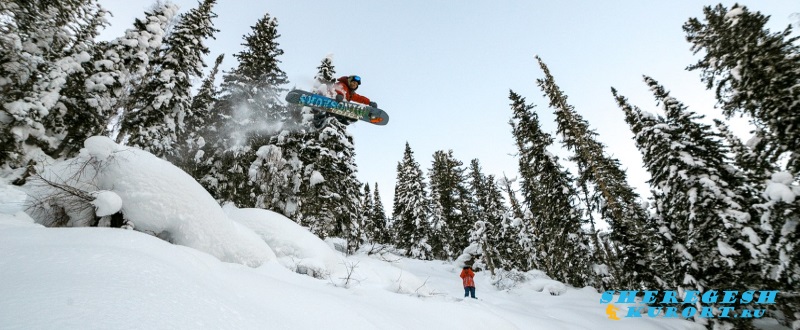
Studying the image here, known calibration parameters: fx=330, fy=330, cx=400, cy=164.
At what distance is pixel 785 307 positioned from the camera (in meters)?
11.0

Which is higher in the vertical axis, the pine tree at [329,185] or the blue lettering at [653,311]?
the pine tree at [329,185]

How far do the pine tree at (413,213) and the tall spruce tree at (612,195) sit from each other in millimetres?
15098

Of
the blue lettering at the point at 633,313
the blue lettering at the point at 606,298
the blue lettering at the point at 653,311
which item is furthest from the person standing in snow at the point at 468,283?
the blue lettering at the point at 653,311

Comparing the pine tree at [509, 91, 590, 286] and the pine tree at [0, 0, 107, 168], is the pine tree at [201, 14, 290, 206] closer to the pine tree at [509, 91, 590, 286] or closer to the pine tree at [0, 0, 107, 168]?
the pine tree at [0, 0, 107, 168]

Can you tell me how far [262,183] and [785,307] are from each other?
68.5 ft

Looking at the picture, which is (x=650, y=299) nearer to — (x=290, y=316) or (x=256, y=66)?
(x=290, y=316)

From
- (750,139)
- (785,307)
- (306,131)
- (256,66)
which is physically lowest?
(785,307)

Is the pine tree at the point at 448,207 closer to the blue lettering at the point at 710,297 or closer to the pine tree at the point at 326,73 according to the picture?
the pine tree at the point at 326,73

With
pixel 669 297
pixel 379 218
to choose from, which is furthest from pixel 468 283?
pixel 379 218

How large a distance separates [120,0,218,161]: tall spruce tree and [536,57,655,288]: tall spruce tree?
67.5 ft

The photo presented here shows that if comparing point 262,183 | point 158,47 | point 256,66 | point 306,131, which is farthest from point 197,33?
point 262,183

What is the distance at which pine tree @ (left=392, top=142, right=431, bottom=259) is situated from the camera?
104ft

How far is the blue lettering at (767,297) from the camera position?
1111 centimetres

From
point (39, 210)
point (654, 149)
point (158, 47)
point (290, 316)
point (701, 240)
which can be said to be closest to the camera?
point (290, 316)
